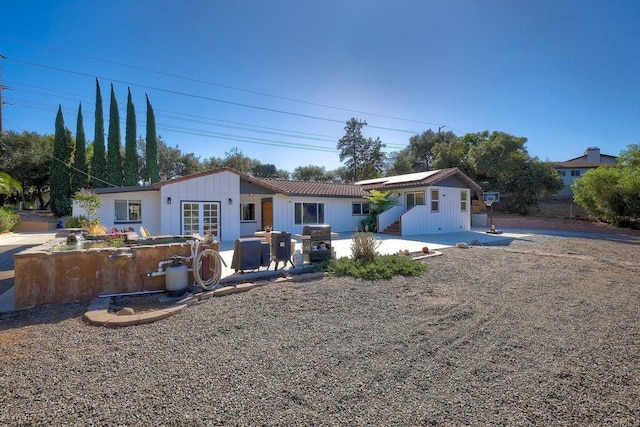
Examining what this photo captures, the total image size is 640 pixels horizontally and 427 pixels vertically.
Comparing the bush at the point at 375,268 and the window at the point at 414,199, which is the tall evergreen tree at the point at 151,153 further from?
the bush at the point at 375,268

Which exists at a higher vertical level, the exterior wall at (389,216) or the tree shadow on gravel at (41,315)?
the exterior wall at (389,216)

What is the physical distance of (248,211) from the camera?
17.7 meters

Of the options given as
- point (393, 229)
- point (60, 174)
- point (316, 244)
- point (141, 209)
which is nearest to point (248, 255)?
point (316, 244)

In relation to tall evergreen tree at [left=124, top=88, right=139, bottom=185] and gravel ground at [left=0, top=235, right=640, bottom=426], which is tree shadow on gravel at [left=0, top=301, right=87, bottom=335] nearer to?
gravel ground at [left=0, top=235, right=640, bottom=426]

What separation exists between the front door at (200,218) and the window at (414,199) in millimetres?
11679

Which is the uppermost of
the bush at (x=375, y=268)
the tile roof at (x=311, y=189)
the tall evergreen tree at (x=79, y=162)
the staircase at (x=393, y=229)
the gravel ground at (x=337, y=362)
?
the tall evergreen tree at (x=79, y=162)

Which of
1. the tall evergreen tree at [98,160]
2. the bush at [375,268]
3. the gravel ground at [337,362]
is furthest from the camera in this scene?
the tall evergreen tree at [98,160]

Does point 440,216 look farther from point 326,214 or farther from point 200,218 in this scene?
point 200,218

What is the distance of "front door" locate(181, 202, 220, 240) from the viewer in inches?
548

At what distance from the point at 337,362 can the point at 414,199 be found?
16.9m

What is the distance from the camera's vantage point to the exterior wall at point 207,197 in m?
13.5

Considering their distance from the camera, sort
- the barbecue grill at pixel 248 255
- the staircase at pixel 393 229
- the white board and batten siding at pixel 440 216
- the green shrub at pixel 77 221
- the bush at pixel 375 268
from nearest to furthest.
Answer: the barbecue grill at pixel 248 255 < the bush at pixel 375 268 < the green shrub at pixel 77 221 < the white board and batten siding at pixel 440 216 < the staircase at pixel 393 229

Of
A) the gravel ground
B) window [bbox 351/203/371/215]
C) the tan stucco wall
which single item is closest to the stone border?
the gravel ground

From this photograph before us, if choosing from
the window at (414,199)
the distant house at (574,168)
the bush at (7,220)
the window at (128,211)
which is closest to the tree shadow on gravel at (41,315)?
the window at (128,211)
